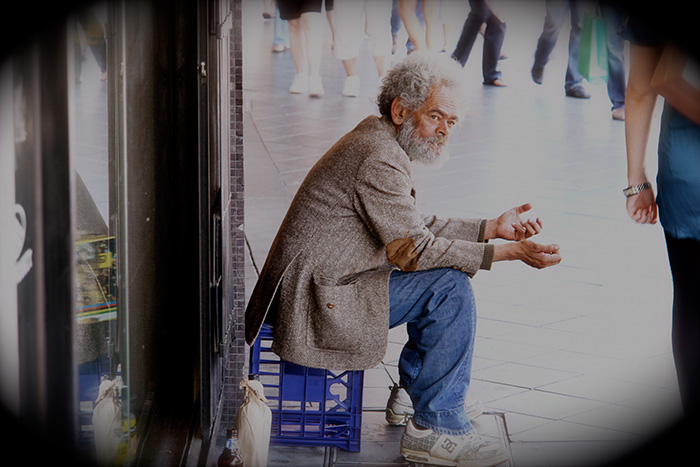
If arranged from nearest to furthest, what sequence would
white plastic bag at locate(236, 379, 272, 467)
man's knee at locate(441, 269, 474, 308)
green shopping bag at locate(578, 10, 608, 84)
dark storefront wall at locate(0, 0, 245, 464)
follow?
dark storefront wall at locate(0, 0, 245, 464), white plastic bag at locate(236, 379, 272, 467), man's knee at locate(441, 269, 474, 308), green shopping bag at locate(578, 10, 608, 84)

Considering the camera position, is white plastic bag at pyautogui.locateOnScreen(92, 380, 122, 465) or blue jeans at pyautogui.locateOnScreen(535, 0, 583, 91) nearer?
white plastic bag at pyautogui.locateOnScreen(92, 380, 122, 465)

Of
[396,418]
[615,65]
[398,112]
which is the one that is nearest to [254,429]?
[396,418]

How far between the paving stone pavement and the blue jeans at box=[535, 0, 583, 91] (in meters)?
0.32

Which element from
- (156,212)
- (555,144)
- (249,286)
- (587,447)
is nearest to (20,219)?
(156,212)

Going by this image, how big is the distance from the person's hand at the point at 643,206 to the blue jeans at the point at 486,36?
24.5 feet

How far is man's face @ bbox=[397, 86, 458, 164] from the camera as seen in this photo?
2.74 m

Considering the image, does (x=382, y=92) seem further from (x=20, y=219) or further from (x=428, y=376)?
(x=20, y=219)

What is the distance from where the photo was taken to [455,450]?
271 centimetres

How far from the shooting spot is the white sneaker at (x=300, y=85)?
9.47m

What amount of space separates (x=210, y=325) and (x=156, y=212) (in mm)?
377

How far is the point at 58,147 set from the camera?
5.08 feet

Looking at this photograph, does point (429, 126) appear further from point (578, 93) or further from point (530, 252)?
point (578, 93)

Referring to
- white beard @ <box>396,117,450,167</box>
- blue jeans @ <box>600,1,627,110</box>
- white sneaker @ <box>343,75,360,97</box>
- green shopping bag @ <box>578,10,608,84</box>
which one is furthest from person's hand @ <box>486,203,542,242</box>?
green shopping bag @ <box>578,10,608,84</box>

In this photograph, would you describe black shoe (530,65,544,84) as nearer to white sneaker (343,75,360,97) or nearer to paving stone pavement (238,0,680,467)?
paving stone pavement (238,0,680,467)
